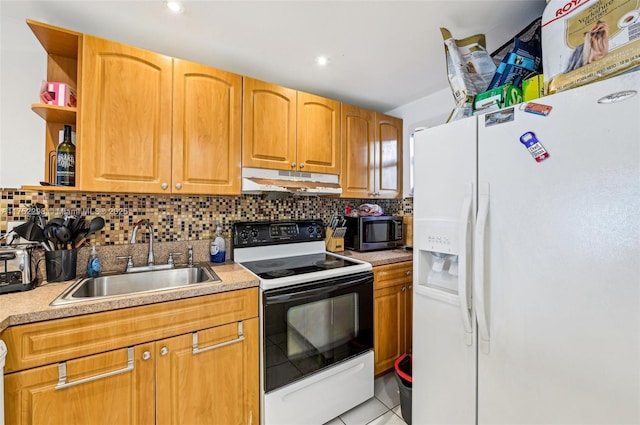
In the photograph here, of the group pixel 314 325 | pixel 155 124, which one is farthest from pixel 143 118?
pixel 314 325

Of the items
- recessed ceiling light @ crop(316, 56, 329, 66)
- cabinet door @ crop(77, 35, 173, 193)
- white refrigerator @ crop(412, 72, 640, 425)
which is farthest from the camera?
recessed ceiling light @ crop(316, 56, 329, 66)

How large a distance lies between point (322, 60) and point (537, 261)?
1.63 meters

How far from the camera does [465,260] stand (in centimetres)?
120

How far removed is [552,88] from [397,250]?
62.5 inches

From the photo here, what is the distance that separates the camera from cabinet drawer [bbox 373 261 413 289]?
1934 mm

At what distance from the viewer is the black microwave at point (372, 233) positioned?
229 centimetres

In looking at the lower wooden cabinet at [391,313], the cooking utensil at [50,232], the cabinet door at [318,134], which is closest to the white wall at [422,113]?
the cabinet door at [318,134]

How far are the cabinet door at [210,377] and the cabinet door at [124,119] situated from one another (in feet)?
2.79

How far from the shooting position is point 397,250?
242 centimetres

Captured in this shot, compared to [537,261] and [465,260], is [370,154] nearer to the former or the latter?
[465,260]

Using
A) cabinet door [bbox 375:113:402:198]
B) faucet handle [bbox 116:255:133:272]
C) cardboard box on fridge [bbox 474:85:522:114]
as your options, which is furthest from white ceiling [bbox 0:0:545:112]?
faucet handle [bbox 116:255:133:272]

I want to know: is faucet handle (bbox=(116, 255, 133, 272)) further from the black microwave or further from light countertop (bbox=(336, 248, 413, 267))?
the black microwave

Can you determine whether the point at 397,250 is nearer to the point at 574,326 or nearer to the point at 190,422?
the point at 574,326

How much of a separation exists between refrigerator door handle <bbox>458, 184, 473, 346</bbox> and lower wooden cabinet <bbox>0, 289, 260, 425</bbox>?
3.34 feet
